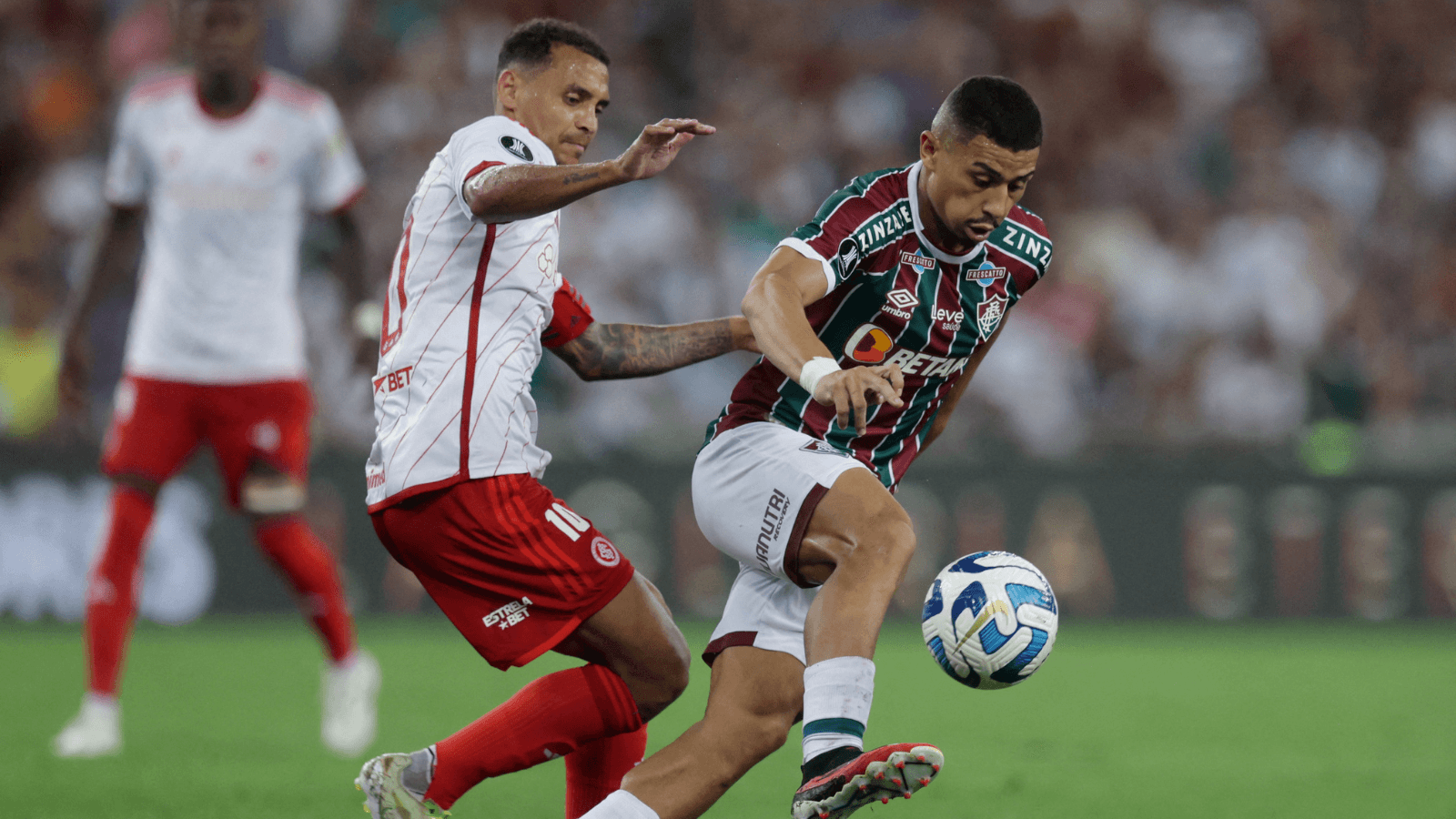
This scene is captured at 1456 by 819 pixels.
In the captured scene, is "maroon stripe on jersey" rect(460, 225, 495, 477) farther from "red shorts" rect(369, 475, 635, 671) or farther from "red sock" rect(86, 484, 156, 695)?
"red sock" rect(86, 484, 156, 695)

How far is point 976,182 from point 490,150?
1233mm

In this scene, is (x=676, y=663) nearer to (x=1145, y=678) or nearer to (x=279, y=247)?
(x=279, y=247)

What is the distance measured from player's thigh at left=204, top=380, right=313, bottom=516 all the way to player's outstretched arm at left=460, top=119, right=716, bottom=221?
114 inches

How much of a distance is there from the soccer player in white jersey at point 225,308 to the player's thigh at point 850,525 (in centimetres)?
282

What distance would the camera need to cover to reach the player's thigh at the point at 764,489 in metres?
3.95

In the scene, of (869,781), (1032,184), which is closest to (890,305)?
(869,781)

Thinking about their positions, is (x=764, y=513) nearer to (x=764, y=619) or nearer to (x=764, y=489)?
(x=764, y=489)

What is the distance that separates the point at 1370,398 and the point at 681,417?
520 cm

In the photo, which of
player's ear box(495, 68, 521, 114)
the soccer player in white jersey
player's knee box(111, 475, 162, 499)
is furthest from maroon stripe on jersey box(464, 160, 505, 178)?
player's knee box(111, 475, 162, 499)

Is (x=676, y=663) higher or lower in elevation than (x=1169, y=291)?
lower

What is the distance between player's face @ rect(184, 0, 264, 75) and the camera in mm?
6066

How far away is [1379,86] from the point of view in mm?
15039

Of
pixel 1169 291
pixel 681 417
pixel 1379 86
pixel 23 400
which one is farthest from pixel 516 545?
pixel 1379 86

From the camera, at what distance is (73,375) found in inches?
252
